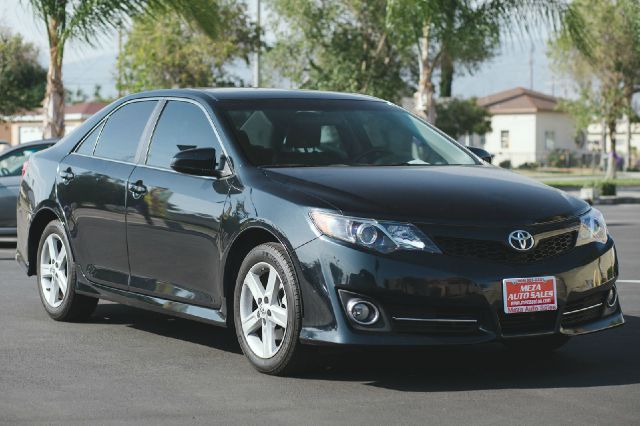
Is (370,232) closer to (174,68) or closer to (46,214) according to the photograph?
(46,214)

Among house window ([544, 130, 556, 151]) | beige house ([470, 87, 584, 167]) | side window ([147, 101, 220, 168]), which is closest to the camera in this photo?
side window ([147, 101, 220, 168])

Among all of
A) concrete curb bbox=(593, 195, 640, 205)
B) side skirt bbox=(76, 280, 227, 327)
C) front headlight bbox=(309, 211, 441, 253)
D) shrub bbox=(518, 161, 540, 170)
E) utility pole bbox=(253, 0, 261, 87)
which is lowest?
shrub bbox=(518, 161, 540, 170)

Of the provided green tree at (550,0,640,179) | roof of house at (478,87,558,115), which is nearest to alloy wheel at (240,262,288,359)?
green tree at (550,0,640,179)

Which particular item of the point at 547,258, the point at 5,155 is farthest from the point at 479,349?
the point at 5,155

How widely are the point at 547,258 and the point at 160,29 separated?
128 ft

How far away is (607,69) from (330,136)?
157 feet

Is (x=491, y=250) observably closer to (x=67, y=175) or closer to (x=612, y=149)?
(x=67, y=175)

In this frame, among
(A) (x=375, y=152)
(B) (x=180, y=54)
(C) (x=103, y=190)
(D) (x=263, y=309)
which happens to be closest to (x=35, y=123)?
(B) (x=180, y=54)

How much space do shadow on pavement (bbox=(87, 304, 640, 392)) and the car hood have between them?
0.75 meters

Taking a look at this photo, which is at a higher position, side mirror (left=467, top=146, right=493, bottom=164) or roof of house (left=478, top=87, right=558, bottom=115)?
roof of house (left=478, top=87, right=558, bottom=115)

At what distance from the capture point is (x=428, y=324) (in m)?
6.35

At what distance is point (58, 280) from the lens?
29.6 feet

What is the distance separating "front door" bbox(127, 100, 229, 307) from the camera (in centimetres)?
723

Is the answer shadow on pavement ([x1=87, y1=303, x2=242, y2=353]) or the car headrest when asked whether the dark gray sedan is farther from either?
the car headrest
